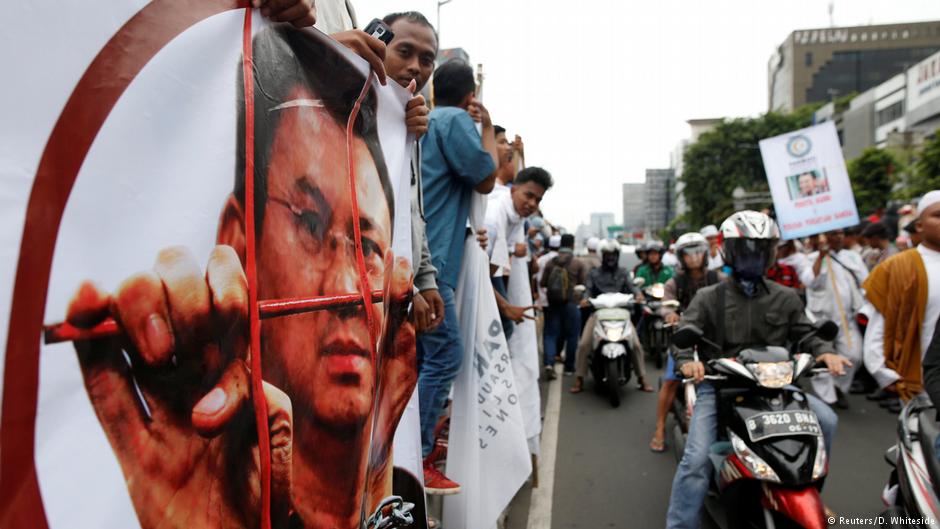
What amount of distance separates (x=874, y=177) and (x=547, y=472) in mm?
30812

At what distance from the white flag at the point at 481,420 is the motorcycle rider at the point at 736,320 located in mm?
928

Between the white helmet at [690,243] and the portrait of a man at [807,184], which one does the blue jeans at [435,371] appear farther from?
the portrait of a man at [807,184]

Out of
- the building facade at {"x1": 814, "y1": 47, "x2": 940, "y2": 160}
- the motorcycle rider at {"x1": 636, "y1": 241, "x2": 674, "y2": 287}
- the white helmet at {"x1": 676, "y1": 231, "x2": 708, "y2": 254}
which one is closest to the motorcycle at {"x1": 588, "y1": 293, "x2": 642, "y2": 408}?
the white helmet at {"x1": 676, "y1": 231, "x2": 708, "y2": 254}

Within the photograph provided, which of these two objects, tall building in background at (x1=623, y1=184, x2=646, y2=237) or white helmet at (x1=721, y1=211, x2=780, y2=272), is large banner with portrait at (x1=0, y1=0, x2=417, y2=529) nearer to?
white helmet at (x1=721, y1=211, x2=780, y2=272)

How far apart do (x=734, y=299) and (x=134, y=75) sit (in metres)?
3.31

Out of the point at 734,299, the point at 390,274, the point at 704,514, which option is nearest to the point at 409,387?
the point at 390,274

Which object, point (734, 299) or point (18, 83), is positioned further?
point (734, 299)

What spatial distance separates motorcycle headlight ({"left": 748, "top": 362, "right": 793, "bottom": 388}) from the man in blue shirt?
1.46 metres

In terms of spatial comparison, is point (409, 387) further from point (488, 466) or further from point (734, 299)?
point (734, 299)

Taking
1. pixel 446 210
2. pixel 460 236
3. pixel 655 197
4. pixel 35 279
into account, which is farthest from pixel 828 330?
pixel 655 197

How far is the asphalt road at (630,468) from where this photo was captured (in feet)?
12.7

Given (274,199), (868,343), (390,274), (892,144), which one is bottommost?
(868,343)

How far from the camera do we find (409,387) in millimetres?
1912

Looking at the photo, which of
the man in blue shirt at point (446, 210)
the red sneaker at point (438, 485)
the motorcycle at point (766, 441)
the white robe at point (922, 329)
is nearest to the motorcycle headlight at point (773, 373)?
the motorcycle at point (766, 441)
